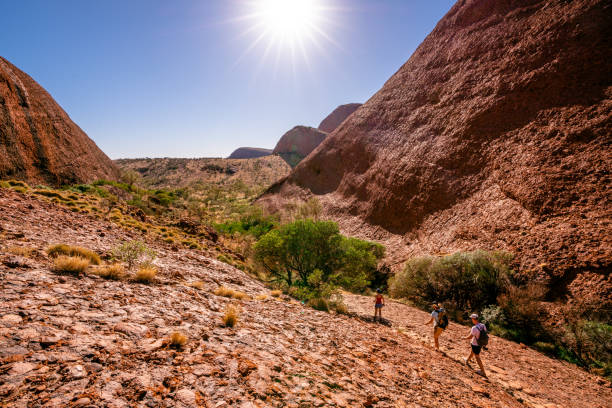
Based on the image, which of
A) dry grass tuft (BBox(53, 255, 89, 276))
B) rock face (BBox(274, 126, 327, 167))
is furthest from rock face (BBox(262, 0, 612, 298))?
rock face (BBox(274, 126, 327, 167))

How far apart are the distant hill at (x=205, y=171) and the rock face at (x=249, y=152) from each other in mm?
53616

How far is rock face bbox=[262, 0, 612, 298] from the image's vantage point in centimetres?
1170

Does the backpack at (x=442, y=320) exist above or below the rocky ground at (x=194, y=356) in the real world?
Result: above

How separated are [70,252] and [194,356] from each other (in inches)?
168

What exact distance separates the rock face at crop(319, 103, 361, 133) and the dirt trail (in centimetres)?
10963

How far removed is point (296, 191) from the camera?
3850 centimetres

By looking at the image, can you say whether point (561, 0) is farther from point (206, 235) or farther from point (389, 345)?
point (206, 235)

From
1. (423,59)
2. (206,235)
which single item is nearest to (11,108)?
(206,235)

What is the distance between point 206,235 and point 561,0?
31073 mm

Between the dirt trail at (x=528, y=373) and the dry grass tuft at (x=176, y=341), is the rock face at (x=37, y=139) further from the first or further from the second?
the dirt trail at (x=528, y=373)

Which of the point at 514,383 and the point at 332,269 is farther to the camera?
the point at 332,269

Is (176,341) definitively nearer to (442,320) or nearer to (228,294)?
(228,294)

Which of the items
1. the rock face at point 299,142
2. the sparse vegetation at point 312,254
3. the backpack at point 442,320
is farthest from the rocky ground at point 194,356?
the rock face at point 299,142

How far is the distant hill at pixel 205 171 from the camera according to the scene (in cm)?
6294
